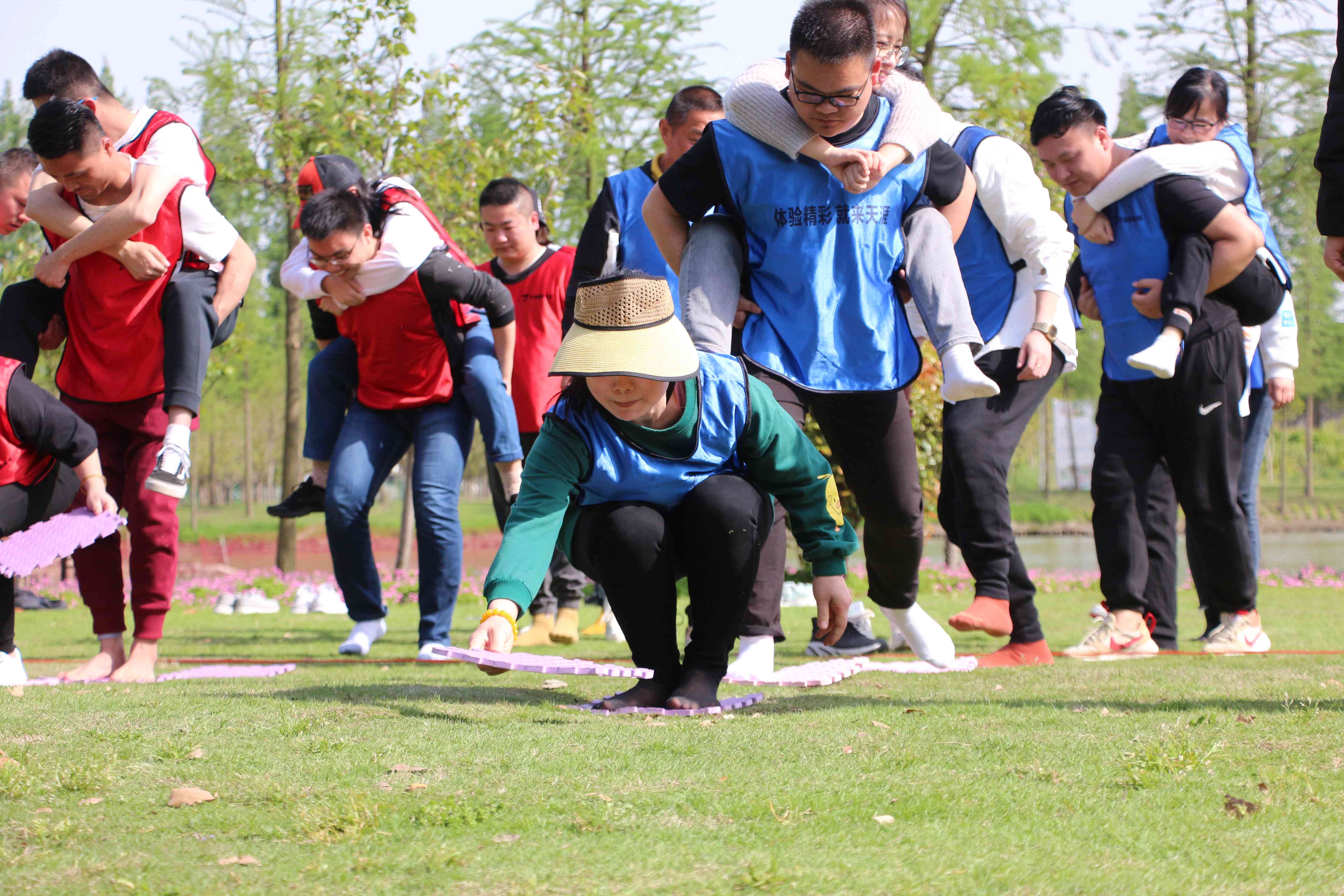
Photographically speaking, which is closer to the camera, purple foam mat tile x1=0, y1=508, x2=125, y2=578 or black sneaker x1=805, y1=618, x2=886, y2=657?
purple foam mat tile x1=0, y1=508, x2=125, y2=578

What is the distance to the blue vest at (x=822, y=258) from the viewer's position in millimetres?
3717

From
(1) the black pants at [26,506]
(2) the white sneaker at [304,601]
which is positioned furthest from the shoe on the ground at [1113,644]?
(2) the white sneaker at [304,601]

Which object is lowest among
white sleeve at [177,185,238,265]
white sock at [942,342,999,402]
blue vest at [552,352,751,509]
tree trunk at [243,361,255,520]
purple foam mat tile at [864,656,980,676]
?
tree trunk at [243,361,255,520]

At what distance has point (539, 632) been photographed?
21.4 ft

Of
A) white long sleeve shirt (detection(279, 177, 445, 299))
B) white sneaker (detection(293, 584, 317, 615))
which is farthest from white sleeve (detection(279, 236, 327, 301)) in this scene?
white sneaker (detection(293, 584, 317, 615))

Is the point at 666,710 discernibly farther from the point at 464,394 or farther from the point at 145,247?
the point at 145,247

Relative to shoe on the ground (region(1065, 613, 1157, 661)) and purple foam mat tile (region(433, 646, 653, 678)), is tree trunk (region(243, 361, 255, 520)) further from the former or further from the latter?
purple foam mat tile (region(433, 646, 653, 678))

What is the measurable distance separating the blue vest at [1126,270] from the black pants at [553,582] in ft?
9.32

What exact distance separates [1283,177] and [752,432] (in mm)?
15641

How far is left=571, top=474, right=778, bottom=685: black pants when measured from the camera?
3.26 metres

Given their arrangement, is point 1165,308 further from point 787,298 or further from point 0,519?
point 0,519

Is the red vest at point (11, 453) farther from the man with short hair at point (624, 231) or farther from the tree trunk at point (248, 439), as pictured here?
the tree trunk at point (248, 439)

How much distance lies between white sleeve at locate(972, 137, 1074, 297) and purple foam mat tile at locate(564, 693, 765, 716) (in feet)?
6.89

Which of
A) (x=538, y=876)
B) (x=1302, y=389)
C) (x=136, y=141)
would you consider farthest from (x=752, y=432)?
(x=1302, y=389)
